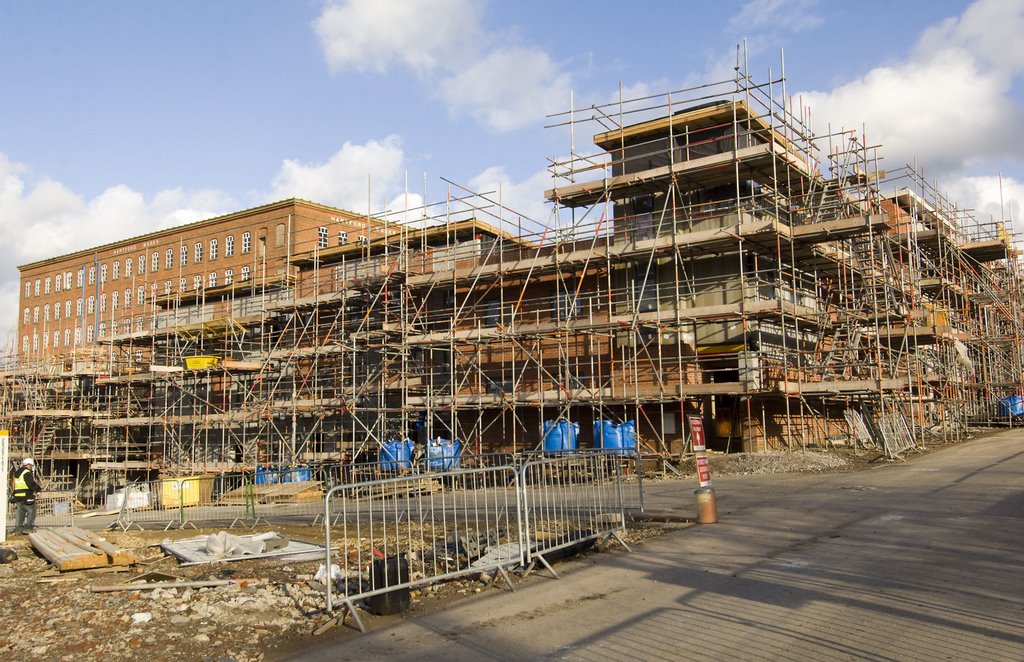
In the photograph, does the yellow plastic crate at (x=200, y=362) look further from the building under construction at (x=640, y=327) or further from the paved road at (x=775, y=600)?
the paved road at (x=775, y=600)

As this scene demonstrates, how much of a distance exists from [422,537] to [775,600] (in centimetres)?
418

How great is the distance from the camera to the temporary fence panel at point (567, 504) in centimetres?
1089

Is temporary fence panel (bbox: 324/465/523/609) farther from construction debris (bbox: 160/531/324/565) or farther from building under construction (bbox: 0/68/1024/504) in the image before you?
building under construction (bbox: 0/68/1024/504)

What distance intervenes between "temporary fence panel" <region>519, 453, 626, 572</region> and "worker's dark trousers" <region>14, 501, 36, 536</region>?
1199 centimetres

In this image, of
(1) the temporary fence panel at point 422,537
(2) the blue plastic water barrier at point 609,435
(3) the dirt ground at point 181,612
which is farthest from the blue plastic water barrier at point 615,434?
(3) the dirt ground at point 181,612

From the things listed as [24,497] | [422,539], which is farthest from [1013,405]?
[24,497]

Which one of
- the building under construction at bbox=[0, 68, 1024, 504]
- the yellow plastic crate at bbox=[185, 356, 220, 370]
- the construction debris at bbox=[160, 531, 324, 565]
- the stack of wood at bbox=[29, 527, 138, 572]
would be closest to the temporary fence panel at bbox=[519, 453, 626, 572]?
the construction debris at bbox=[160, 531, 324, 565]

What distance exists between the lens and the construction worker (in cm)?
1736

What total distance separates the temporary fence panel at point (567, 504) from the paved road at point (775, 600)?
1.64 ft

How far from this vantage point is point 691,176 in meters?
26.9

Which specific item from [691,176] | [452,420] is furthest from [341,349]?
[691,176]

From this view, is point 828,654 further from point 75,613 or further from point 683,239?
point 683,239

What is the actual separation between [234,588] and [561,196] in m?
21.5

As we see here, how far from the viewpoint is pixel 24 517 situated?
58.8 ft
